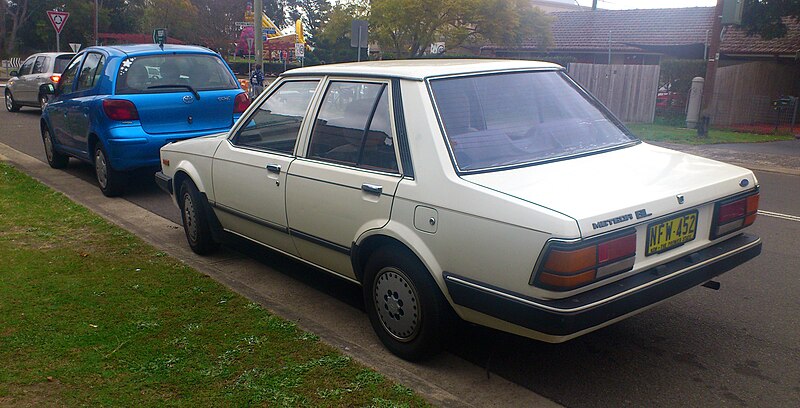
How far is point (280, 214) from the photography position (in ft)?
16.0

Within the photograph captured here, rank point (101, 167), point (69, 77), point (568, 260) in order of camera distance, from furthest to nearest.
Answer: point (69, 77) → point (101, 167) → point (568, 260)

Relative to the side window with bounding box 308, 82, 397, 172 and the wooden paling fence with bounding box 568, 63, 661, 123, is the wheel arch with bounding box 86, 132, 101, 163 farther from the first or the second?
the wooden paling fence with bounding box 568, 63, 661, 123

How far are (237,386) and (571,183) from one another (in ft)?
6.51

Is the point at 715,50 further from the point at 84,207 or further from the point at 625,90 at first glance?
the point at 84,207

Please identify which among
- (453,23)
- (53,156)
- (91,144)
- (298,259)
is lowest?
(53,156)

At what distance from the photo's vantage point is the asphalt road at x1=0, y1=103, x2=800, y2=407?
3.74m

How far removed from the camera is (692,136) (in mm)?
17656

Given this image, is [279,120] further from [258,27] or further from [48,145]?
[258,27]

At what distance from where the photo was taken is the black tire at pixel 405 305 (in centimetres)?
379

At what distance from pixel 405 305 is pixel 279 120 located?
1.84 m

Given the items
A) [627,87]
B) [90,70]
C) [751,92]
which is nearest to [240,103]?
[90,70]

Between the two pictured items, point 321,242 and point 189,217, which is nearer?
point 321,242

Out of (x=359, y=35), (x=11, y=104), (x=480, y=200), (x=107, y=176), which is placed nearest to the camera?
(x=480, y=200)

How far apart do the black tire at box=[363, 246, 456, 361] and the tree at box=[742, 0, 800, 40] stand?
62.1ft
